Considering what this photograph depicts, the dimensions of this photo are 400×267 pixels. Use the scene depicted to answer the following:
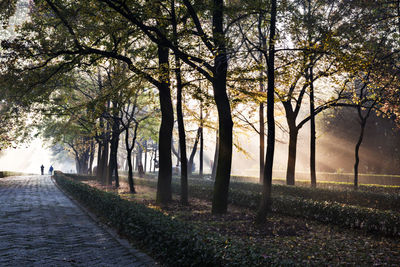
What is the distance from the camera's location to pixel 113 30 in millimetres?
11031

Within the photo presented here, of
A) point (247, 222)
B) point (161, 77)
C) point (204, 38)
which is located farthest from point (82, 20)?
point (247, 222)

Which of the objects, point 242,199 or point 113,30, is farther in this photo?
point 242,199

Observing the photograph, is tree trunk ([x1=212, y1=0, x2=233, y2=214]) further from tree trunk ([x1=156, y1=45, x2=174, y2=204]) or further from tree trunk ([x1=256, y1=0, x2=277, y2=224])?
tree trunk ([x1=156, y1=45, x2=174, y2=204])

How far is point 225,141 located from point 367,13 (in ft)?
28.7

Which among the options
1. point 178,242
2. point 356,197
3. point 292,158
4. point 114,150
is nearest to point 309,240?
point 178,242

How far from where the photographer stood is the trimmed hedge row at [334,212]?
28.8ft

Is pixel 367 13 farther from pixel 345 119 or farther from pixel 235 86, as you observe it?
pixel 345 119

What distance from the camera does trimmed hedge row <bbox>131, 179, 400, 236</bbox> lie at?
8.79m

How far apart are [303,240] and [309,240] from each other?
144mm

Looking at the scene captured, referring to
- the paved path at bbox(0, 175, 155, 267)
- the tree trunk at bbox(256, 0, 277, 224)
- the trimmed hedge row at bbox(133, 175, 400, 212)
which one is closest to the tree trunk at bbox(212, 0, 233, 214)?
the tree trunk at bbox(256, 0, 277, 224)

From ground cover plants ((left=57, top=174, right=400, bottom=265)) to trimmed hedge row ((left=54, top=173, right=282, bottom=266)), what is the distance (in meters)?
0.14

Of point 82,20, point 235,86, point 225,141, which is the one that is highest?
point 82,20

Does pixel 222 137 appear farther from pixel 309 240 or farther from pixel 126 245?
pixel 126 245

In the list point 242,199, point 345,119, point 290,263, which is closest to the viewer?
point 290,263
